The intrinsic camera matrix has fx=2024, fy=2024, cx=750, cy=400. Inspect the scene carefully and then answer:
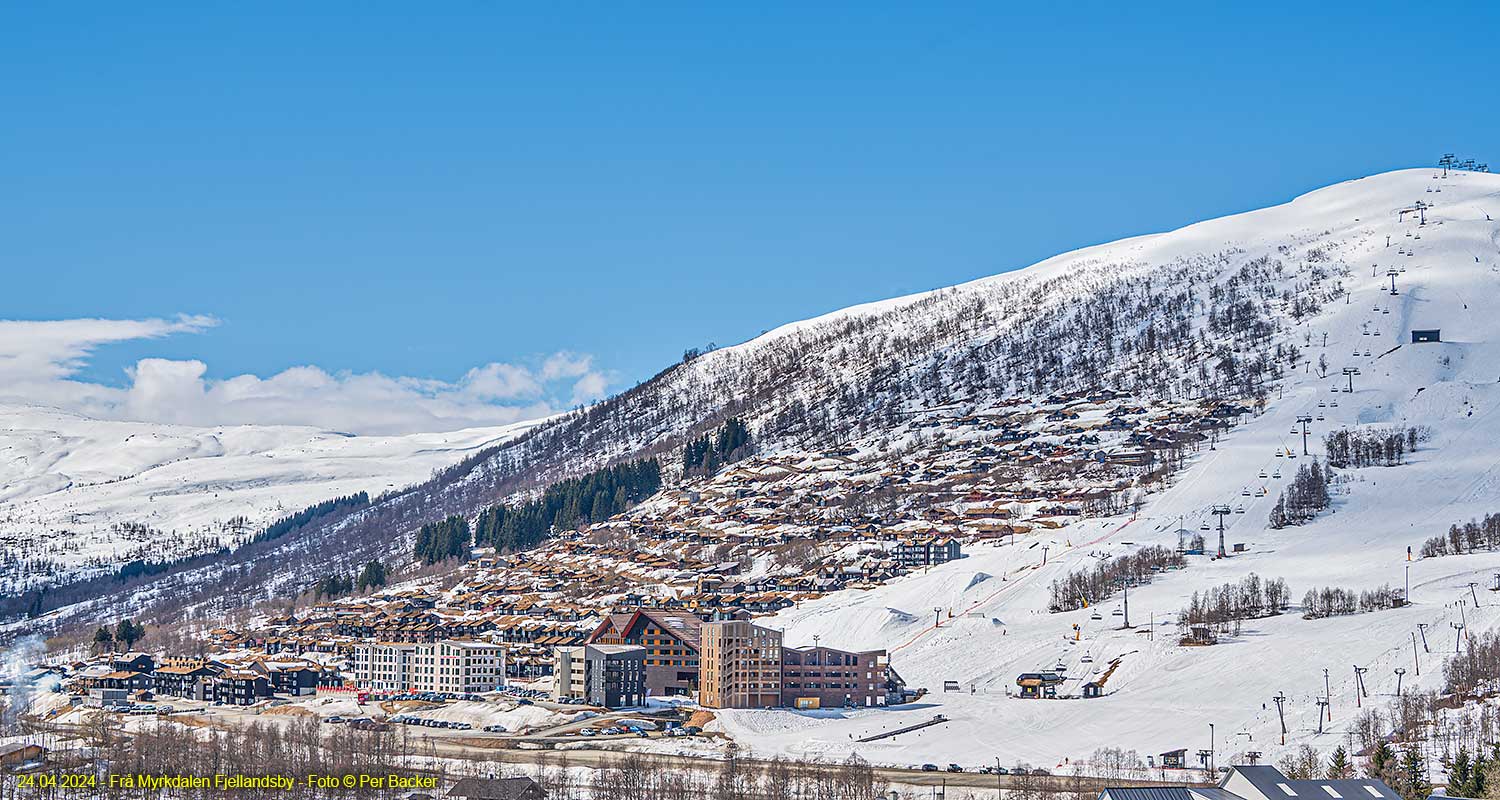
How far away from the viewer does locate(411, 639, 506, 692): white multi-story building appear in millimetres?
147750

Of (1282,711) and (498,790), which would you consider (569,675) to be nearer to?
(1282,711)

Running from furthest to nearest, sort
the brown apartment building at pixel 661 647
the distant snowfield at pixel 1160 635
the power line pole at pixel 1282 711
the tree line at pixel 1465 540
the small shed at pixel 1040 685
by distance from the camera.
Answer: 1. the tree line at pixel 1465 540
2. the brown apartment building at pixel 661 647
3. the small shed at pixel 1040 685
4. the distant snowfield at pixel 1160 635
5. the power line pole at pixel 1282 711

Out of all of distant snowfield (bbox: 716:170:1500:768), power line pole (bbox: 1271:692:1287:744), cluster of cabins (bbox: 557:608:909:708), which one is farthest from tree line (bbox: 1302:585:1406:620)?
cluster of cabins (bbox: 557:608:909:708)

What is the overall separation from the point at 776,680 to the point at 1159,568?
44.1 meters

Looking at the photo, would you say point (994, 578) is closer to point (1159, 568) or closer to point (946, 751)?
point (1159, 568)

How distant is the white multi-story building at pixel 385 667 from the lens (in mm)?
151500

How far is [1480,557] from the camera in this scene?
153 metres

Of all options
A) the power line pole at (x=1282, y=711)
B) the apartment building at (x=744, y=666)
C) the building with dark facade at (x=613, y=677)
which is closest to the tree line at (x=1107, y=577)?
the apartment building at (x=744, y=666)

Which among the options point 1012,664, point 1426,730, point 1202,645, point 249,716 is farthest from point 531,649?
point 1426,730

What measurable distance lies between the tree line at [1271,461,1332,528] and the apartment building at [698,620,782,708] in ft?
218

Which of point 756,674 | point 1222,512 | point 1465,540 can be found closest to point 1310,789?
point 756,674

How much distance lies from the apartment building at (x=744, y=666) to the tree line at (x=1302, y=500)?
66528 millimetres

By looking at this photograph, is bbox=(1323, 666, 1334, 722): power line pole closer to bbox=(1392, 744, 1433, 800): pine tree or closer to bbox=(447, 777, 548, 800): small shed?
bbox=(1392, 744, 1433, 800): pine tree

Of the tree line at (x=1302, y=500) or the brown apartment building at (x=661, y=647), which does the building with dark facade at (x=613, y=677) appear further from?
the tree line at (x=1302, y=500)
